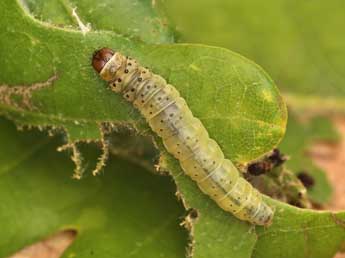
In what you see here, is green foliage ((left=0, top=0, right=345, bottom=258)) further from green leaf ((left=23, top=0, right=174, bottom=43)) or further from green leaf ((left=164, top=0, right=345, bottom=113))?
green leaf ((left=164, top=0, right=345, bottom=113))

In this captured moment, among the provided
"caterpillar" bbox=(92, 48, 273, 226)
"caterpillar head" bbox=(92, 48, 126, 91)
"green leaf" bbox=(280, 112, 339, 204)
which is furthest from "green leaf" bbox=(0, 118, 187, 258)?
"green leaf" bbox=(280, 112, 339, 204)

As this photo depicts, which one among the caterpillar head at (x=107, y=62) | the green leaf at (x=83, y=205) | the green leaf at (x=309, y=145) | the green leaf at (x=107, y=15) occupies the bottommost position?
the green leaf at (x=309, y=145)

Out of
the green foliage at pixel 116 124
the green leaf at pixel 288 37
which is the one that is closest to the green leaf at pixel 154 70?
the green foliage at pixel 116 124

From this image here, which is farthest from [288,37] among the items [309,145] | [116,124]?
[116,124]

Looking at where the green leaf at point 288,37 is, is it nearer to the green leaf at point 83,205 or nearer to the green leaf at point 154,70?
the green leaf at point 83,205

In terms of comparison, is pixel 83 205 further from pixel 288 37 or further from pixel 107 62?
pixel 288 37

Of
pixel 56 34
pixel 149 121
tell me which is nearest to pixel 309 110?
pixel 149 121

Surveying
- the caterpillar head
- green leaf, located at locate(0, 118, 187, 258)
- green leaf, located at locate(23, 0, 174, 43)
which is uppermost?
green leaf, located at locate(23, 0, 174, 43)
